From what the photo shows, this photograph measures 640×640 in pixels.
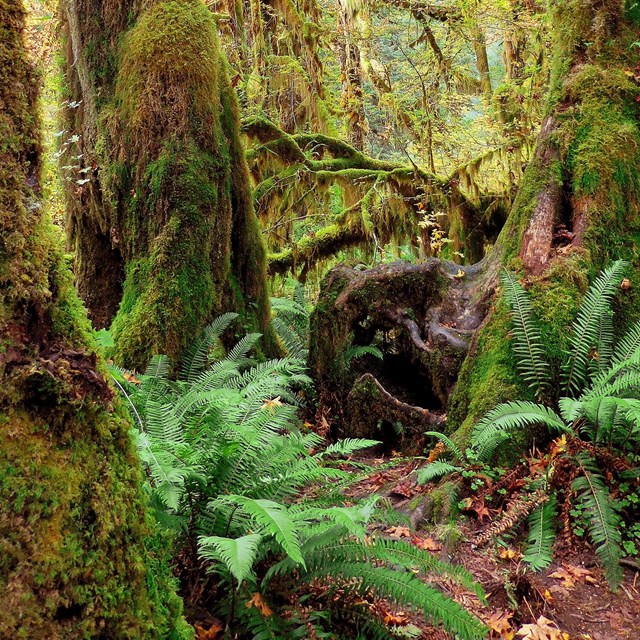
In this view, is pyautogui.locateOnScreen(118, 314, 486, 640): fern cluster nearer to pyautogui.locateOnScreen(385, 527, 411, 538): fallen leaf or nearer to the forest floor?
the forest floor

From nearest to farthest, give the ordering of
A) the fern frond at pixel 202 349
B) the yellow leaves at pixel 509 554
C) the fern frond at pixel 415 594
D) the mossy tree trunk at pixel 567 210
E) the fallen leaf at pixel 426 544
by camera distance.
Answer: the fern frond at pixel 415 594 < the yellow leaves at pixel 509 554 < the fallen leaf at pixel 426 544 < the mossy tree trunk at pixel 567 210 < the fern frond at pixel 202 349

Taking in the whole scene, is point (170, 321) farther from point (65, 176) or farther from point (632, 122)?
point (632, 122)

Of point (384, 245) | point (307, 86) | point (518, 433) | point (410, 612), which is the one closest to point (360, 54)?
point (307, 86)

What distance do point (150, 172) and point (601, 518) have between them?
472 centimetres

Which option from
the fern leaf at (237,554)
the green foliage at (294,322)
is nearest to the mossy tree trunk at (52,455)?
the fern leaf at (237,554)

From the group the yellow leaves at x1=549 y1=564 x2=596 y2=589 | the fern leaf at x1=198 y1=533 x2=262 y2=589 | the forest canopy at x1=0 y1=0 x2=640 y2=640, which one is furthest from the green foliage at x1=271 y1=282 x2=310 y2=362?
the fern leaf at x1=198 y1=533 x2=262 y2=589

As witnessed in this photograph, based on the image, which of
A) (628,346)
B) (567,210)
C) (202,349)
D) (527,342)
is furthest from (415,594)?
(567,210)

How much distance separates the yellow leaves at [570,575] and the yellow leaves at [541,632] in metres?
0.34

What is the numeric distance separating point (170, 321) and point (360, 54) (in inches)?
301

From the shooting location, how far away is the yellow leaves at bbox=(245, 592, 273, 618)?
2.21 metres

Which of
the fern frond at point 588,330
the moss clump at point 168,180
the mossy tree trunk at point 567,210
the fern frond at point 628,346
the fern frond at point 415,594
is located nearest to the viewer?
the fern frond at point 415,594

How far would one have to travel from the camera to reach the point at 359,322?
→ 6.22 meters

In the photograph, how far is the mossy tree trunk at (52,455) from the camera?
4.64ft

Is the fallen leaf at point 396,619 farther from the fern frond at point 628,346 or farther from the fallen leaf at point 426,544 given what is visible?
the fern frond at point 628,346
